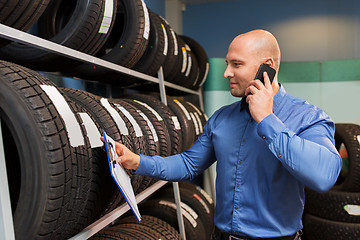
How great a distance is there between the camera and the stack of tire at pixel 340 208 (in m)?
2.96

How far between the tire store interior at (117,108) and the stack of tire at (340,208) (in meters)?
0.01

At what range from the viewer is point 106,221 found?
4.57ft

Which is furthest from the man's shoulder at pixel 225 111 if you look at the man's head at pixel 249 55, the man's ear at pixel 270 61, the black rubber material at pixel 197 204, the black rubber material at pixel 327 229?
the black rubber material at pixel 327 229

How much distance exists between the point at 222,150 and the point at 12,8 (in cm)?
107

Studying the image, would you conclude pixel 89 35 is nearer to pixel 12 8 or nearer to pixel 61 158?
pixel 12 8

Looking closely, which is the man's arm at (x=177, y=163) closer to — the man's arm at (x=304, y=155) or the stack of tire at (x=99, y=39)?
the man's arm at (x=304, y=155)

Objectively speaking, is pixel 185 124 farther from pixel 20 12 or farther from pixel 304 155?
pixel 20 12

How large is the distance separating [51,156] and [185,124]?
1.71 meters

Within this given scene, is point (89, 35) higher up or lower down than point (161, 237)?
higher up

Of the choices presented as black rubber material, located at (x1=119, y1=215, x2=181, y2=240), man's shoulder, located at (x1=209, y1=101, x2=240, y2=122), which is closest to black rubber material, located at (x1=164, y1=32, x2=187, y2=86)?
man's shoulder, located at (x1=209, y1=101, x2=240, y2=122)

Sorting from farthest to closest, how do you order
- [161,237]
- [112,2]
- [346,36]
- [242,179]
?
[346,36], [161,237], [112,2], [242,179]

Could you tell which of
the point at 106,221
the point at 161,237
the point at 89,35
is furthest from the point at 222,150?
the point at 89,35

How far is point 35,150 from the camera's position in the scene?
2.90ft

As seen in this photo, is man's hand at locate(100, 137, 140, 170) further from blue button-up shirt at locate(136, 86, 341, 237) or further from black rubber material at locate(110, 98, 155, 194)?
black rubber material at locate(110, 98, 155, 194)
